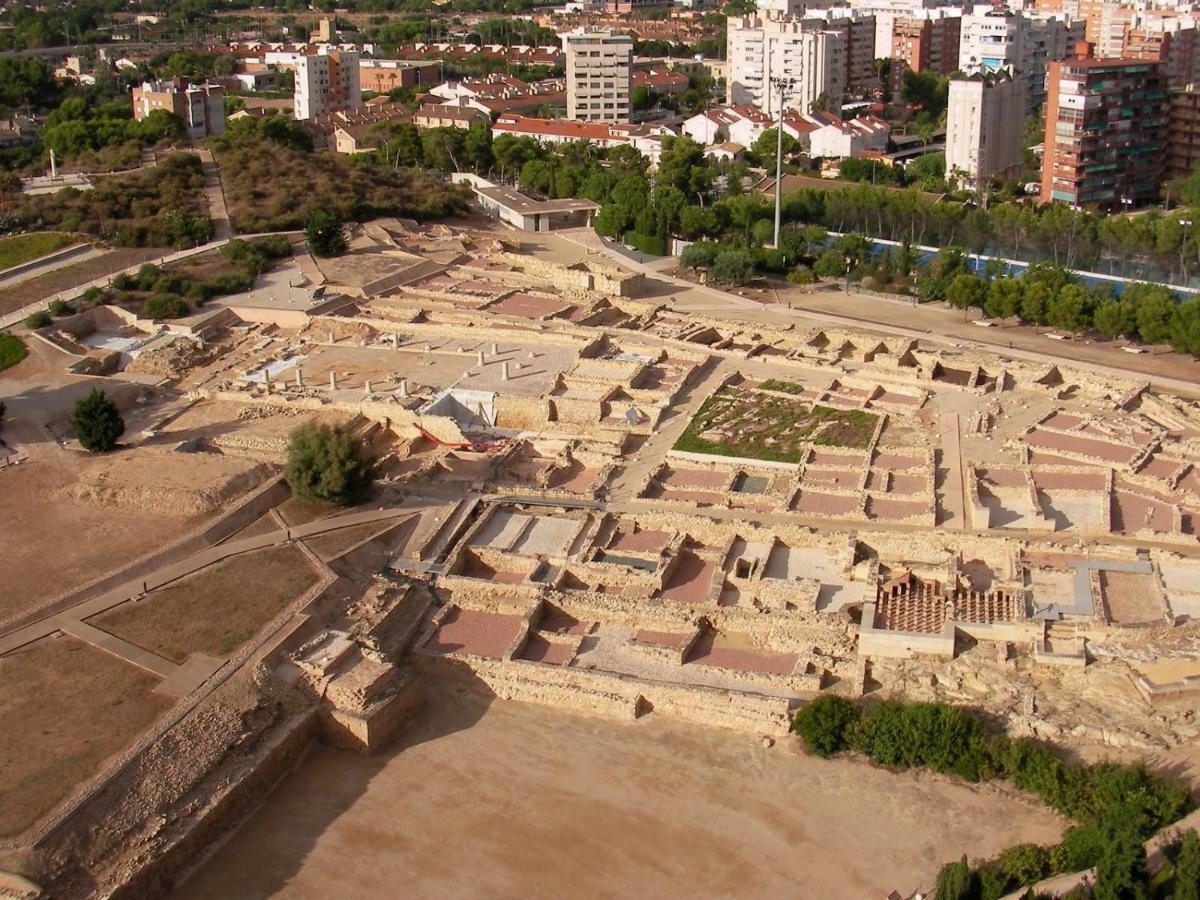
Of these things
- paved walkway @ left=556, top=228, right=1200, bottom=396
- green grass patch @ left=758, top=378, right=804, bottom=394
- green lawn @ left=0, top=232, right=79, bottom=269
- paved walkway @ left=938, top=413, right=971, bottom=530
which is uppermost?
green lawn @ left=0, top=232, right=79, bottom=269

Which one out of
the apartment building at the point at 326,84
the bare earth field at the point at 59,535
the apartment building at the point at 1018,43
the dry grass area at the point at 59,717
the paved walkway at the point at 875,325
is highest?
the apartment building at the point at 1018,43

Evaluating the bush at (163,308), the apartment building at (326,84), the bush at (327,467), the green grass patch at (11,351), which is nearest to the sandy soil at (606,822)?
the bush at (327,467)

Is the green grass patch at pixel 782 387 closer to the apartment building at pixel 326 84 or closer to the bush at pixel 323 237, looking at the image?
the bush at pixel 323 237

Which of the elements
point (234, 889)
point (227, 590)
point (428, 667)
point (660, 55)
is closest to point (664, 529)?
point (428, 667)

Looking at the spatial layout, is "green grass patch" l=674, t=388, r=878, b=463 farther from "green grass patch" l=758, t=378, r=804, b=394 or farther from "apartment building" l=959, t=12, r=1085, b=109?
"apartment building" l=959, t=12, r=1085, b=109

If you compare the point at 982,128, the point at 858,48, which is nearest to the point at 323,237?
the point at 982,128

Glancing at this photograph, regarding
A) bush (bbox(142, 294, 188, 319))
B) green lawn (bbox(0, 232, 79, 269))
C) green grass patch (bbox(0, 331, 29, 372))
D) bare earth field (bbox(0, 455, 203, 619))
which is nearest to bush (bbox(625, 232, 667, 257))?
bush (bbox(142, 294, 188, 319))
